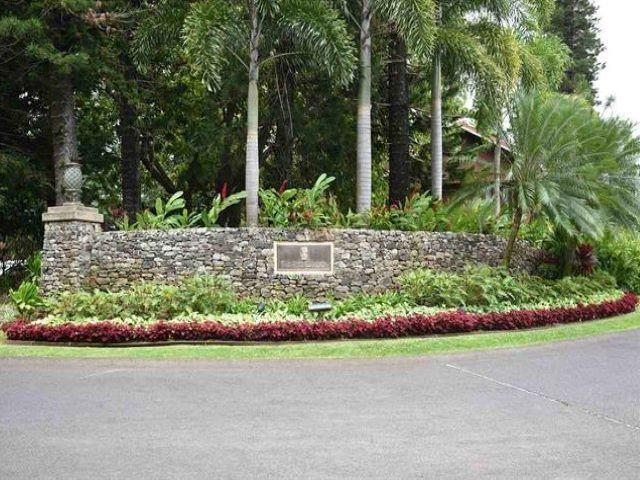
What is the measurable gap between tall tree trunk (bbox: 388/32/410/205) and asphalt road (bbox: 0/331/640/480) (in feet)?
35.9

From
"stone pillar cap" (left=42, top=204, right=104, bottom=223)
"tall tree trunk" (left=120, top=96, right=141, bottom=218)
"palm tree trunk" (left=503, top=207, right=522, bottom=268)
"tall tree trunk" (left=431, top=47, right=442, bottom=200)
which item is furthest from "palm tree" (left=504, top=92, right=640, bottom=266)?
"tall tree trunk" (left=120, top=96, right=141, bottom=218)

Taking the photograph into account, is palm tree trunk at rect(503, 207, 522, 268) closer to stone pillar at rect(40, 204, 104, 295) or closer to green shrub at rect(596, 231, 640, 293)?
green shrub at rect(596, 231, 640, 293)

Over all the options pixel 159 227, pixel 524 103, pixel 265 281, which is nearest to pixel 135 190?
pixel 159 227

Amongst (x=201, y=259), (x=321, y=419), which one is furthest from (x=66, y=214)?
(x=321, y=419)

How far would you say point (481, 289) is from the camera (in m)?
15.3

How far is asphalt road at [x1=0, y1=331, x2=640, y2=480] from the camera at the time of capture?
5281 millimetres

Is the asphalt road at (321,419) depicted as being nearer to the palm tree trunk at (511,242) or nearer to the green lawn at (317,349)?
the green lawn at (317,349)

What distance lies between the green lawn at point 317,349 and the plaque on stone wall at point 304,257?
10.7 ft

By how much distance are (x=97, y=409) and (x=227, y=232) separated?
8.47 meters

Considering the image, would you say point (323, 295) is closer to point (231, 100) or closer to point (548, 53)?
point (231, 100)

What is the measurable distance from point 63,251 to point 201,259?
10.1 feet

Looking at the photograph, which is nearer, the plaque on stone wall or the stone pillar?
the stone pillar

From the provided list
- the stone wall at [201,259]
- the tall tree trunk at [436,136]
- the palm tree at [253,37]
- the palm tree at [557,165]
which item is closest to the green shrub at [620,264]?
the palm tree at [557,165]

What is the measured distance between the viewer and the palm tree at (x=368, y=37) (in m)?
16.4
